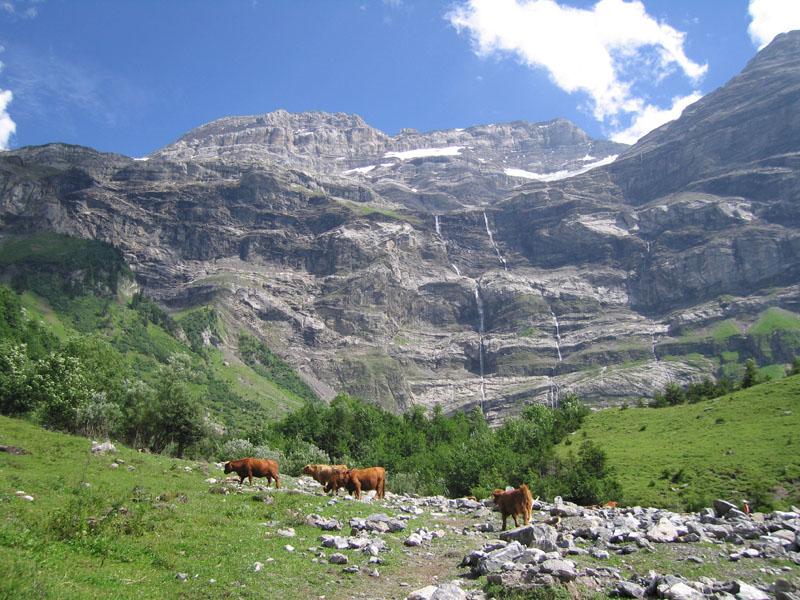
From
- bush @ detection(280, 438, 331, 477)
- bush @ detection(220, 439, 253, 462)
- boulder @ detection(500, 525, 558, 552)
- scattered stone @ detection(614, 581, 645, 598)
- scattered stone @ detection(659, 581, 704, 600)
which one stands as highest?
scattered stone @ detection(659, 581, 704, 600)

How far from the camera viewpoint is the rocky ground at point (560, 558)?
531 inches

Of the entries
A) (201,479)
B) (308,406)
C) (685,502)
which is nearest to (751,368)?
(685,502)

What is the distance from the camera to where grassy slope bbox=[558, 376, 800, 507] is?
50344 millimetres

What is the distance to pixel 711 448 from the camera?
6128cm

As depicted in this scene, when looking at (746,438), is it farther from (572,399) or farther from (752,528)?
(572,399)

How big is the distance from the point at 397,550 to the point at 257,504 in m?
8.41

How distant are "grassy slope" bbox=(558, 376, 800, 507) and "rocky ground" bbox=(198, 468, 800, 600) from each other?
26.6 m

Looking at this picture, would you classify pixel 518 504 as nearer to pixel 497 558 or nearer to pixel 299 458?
pixel 497 558

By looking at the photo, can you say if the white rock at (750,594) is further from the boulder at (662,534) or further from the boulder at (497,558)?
the boulder at (662,534)

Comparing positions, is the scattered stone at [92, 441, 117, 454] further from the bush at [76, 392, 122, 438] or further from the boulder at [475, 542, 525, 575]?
the boulder at [475, 542, 525, 575]

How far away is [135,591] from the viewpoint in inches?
465

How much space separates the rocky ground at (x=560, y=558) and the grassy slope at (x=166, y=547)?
195 millimetres

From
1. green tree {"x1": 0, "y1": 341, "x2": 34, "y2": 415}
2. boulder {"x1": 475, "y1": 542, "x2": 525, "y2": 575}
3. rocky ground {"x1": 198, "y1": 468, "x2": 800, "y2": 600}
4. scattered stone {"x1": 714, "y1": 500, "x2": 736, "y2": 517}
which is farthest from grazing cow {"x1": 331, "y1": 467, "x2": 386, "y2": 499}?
green tree {"x1": 0, "y1": 341, "x2": 34, "y2": 415}

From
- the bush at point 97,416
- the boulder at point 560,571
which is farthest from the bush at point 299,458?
the boulder at point 560,571
